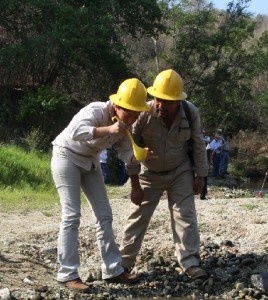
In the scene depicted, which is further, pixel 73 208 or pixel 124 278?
pixel 124 278

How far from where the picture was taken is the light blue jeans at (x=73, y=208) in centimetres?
551

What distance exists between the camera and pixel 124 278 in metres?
5.98

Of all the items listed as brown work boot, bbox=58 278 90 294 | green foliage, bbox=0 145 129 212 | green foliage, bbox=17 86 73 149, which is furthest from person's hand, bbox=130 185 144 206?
green foliage, bbox=17 86 73 149

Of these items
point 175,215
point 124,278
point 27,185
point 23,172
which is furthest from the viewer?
point 23,172

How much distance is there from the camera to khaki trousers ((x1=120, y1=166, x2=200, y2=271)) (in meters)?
6.21

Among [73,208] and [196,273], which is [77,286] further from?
[196,273]

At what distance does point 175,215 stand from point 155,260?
2.65 ft

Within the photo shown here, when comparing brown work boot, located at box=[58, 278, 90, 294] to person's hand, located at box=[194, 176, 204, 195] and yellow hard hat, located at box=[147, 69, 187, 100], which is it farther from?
yellow hard hat, located at box=[147, 69, 187, 100]

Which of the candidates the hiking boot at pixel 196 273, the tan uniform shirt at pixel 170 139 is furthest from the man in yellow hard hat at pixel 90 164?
the hiking boot at pixel 196 273

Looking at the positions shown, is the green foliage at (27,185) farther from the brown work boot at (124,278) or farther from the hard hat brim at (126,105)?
the hard hat brim at (126,105)

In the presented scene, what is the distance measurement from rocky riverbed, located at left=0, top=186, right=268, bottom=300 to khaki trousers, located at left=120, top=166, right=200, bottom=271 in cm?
27

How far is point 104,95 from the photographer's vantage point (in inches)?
915

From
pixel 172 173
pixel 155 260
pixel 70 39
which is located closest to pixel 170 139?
pixel 172 173

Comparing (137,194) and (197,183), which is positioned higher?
(197,183)
